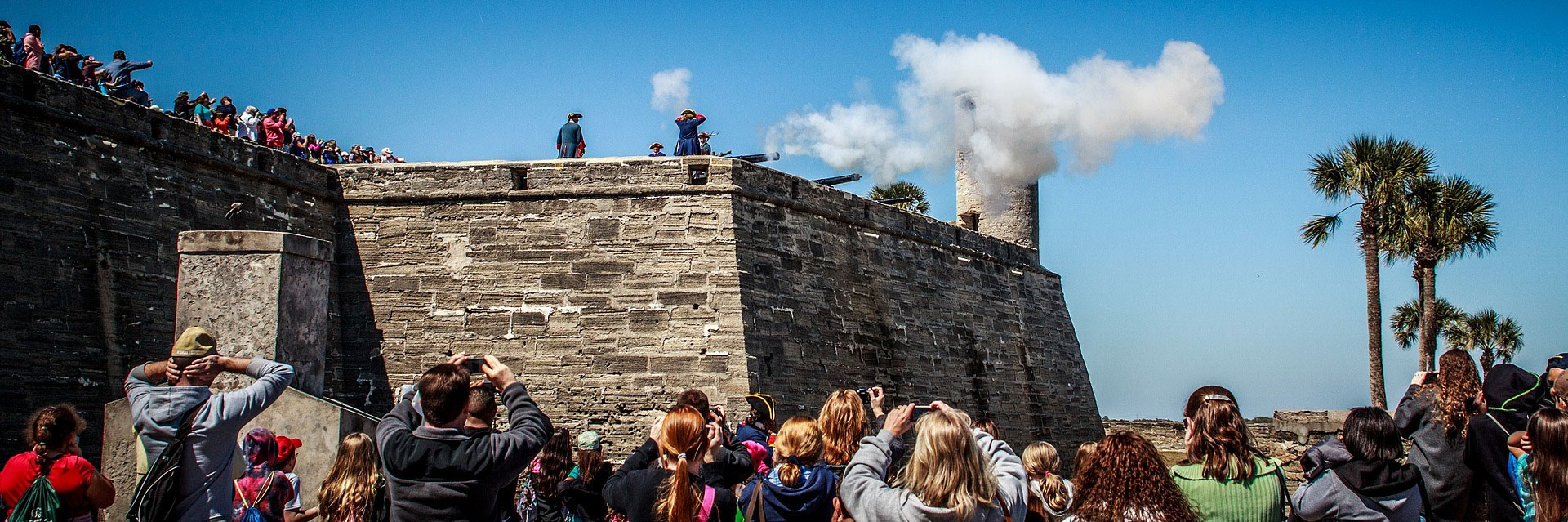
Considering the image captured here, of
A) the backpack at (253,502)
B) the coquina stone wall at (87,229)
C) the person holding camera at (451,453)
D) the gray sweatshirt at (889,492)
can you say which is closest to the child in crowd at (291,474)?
the backpack at (253,502)

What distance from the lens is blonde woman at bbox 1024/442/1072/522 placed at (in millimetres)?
5707

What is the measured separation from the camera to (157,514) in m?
4.81

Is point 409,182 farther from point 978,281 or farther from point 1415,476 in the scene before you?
point 1415,476

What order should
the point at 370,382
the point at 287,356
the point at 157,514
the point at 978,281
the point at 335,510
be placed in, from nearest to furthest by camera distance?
the point at 157,514 → the point at 335,510 → the point at 287,356 → the point at 370,382 → the point at 978,281

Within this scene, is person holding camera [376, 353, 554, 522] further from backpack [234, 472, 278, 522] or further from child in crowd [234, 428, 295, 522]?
child in crowd [234, 428, 295, 522]

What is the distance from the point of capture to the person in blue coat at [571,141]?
656 inches

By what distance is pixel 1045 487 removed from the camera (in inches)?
229

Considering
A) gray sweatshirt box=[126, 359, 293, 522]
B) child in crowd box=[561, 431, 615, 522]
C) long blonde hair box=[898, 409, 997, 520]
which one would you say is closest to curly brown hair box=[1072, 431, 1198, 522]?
long blonde hair box=[898, 409, 997, 520]

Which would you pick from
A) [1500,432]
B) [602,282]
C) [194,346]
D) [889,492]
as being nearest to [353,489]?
[194,346]

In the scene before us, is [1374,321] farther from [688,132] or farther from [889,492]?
[889,492]

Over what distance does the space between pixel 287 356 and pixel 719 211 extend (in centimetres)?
694

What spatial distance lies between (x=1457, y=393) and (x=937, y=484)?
119 inches

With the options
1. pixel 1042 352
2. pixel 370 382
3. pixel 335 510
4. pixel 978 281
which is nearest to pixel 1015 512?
pixel 335 510

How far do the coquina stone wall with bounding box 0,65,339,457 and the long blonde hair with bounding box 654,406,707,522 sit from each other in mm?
8023
